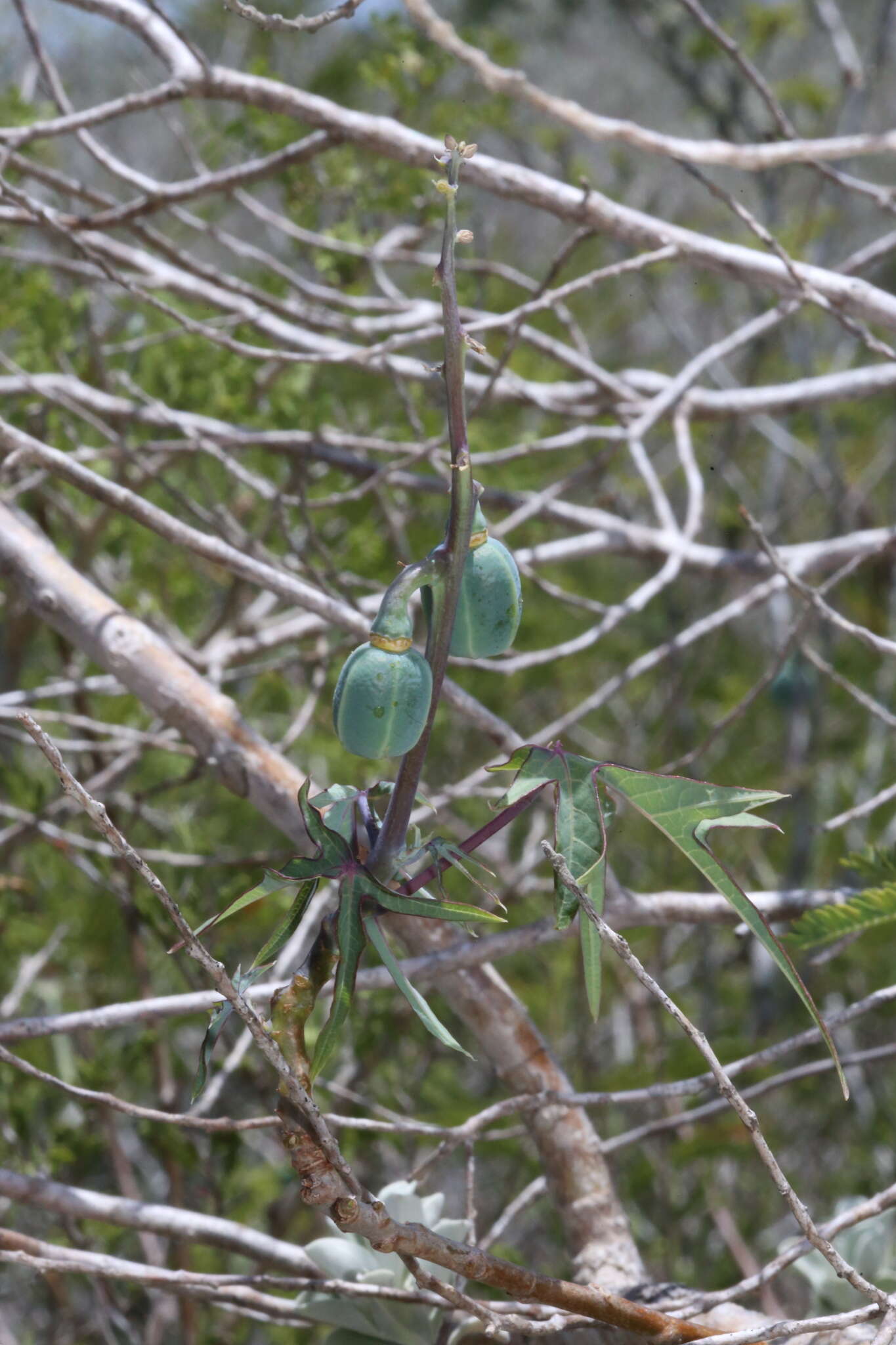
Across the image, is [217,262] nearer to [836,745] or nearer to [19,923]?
[836,745]

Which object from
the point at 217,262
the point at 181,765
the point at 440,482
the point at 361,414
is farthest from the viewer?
the point at 217,262

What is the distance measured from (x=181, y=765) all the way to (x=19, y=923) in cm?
44

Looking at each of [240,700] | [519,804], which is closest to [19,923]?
[240,700]

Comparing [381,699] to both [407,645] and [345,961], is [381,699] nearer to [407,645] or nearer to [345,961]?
[407,645]

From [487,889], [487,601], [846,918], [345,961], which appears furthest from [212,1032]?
[846,918]

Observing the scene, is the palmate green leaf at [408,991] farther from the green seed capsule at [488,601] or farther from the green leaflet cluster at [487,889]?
the green seed capsule at [488,601]

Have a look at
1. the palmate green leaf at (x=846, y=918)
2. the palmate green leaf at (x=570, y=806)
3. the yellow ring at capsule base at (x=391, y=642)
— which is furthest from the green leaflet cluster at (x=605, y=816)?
the palmate green leaf at (x=846, y=918)

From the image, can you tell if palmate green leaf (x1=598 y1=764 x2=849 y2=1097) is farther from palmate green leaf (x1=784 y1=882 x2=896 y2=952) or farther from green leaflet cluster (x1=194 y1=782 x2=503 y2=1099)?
palmate green leaf (x1=784 y1=882 x2=896 y2=952)

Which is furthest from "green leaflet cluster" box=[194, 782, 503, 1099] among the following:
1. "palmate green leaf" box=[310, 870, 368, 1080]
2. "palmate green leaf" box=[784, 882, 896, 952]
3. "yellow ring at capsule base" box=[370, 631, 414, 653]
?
"palmate green leaf" box=[784, 882, 896, 952]

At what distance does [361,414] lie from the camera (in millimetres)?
2725

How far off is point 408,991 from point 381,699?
0.18 m

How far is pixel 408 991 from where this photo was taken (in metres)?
0.74

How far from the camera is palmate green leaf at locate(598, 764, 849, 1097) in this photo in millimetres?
756

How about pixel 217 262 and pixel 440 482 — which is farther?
pixel 217 262
